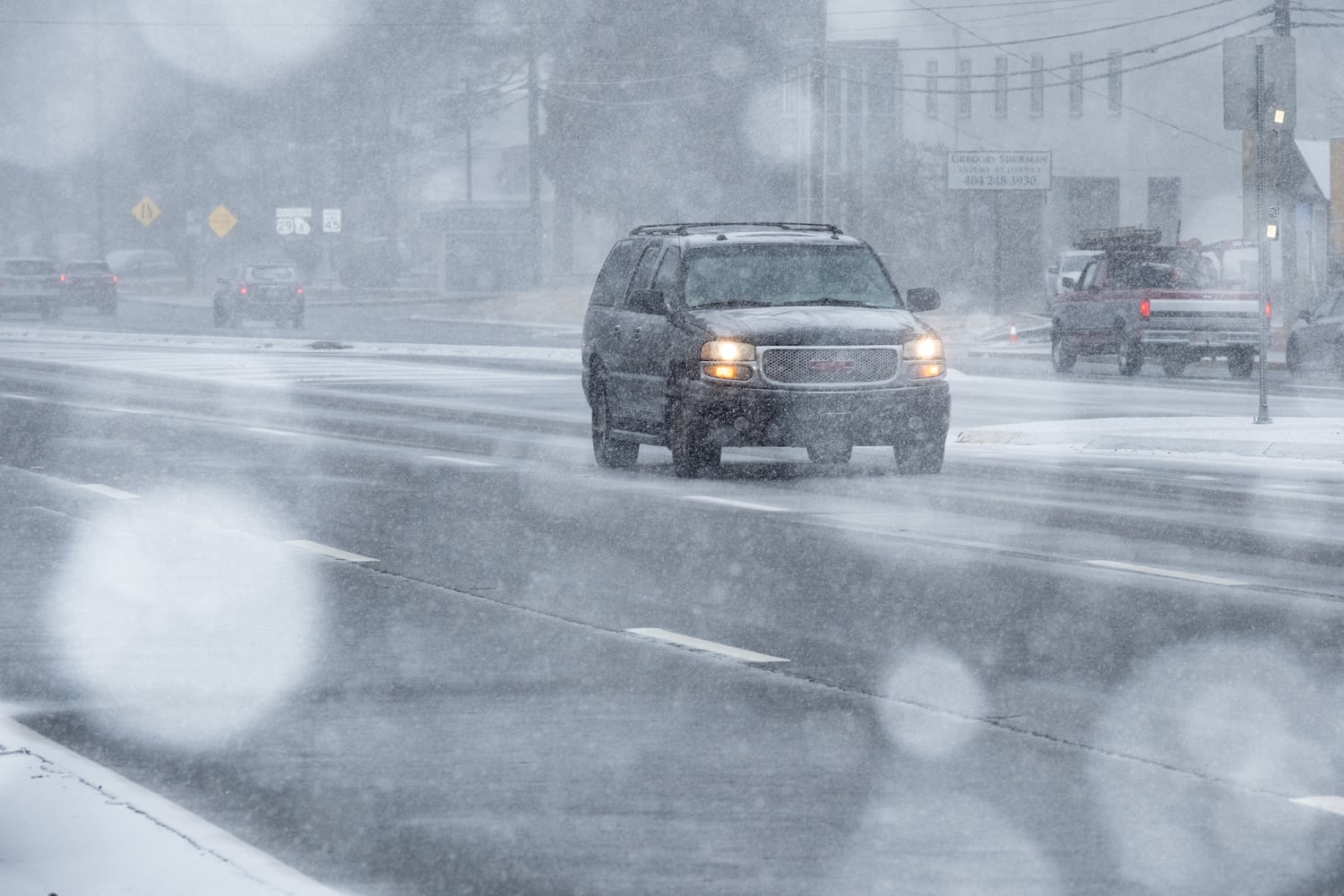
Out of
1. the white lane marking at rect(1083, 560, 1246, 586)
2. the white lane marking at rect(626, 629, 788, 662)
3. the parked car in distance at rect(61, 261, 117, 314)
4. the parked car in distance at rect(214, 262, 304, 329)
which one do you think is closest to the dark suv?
the white lane marking at rect(1083, 560, 1246, 586)

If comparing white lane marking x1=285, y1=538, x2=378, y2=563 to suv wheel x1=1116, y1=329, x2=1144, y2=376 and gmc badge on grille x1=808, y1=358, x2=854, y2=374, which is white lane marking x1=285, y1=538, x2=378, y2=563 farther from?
suv wheel x1=1116, y1=329, x2=1144, y2=376

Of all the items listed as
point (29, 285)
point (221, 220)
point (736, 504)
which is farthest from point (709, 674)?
point (29, 285)

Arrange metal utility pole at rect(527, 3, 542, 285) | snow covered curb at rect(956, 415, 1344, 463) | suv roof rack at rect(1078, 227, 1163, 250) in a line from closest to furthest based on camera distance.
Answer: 1. snow covered curb at rect(956, 415, 1344, 463)
2. suv roof rack at rect(1078, 227, 1163, 250)
3. metal utility pole at rect(527, 3, 542, 285)

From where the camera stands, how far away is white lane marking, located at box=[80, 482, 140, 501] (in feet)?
55.3

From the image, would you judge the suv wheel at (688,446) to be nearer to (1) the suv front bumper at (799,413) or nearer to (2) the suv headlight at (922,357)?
(1) the suv front bumper at (799,413)

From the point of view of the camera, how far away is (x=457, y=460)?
2006cm

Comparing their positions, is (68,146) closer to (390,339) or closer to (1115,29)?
(1115,29)

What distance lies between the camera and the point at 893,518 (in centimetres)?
1506

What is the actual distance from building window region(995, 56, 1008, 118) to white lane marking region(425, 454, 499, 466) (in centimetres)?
5832

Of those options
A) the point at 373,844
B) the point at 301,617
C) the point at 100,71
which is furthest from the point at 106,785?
the point at 100,71

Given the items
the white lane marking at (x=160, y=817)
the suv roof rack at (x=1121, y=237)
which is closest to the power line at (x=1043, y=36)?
the suv roof rack at (x=1121, y=237)

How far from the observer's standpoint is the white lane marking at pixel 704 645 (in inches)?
379

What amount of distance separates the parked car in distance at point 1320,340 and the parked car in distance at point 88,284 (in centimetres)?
4013

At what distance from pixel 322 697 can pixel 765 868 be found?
3.04 metres
